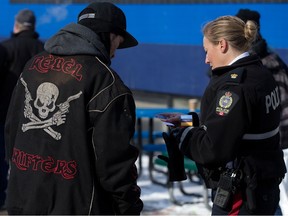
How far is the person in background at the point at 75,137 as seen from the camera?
304 centimetres

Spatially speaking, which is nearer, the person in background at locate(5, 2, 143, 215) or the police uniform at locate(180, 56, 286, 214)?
the person in background at locate(5, 2, 143, 215)

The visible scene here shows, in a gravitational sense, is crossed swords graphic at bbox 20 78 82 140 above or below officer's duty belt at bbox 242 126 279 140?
above

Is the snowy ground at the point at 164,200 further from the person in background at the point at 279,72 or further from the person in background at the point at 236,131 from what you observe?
the person in background at the point at 236,131

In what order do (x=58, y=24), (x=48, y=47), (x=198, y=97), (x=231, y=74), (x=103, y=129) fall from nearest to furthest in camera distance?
1. (x=103, y=129)
2. (x=48, y=47)
3. (x=231, y=74)
4. (x=198, y=97)
5. (x=58, y=24)

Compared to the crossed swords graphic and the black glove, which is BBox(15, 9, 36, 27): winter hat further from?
the crossed swords graphic

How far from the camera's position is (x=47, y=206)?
3.09 m

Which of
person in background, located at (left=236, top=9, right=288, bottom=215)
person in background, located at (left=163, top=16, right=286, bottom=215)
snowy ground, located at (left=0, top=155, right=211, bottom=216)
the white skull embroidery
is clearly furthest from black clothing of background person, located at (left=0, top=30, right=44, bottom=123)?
the white skull embroidery

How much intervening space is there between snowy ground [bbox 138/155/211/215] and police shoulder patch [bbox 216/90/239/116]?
3465 millimetres

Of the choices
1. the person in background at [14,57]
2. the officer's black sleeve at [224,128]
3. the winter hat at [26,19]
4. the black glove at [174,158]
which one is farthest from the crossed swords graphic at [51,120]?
the winter hat at [26,19]

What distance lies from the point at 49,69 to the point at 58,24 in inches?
360

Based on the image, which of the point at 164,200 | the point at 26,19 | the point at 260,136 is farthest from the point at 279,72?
the point at 26,19

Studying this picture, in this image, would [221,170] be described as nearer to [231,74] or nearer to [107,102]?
[231,74]

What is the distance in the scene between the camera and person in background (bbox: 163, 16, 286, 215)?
10.9 feet

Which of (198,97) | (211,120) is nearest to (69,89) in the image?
(211,120)
